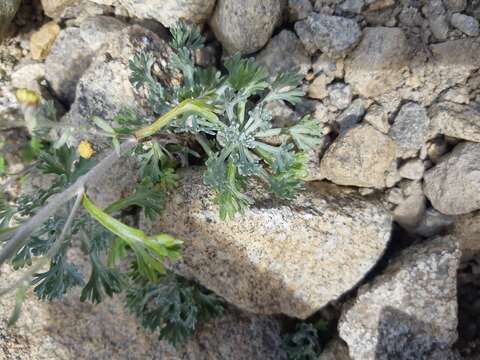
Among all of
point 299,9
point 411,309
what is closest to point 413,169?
point 411,309

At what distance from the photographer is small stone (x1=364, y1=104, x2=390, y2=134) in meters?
3.65

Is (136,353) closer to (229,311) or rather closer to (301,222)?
(229,311)

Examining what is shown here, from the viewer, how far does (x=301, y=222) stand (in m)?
3.68

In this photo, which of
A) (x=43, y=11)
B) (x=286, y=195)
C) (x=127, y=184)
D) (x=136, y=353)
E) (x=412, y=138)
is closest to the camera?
(x=286, y=195)

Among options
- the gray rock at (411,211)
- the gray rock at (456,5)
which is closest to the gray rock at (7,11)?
the gray rock at (456,5)

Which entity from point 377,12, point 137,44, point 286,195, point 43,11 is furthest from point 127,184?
point 377,12

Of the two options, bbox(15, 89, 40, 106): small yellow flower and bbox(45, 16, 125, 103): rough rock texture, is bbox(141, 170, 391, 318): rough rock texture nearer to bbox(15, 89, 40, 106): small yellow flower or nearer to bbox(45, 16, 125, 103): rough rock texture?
bbox(15, 89, 40, 106): small yellow flower

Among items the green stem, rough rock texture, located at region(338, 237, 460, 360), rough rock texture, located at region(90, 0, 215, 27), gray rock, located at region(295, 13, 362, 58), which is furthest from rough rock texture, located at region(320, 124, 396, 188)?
rough rock texture, located at region(90, 0, 215, 27)

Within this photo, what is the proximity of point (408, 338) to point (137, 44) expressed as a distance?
10.7 ft

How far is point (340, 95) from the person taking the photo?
375cm

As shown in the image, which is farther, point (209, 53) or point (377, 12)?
point (209, 53)

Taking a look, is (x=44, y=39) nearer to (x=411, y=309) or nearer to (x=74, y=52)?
(x=74, y=52)

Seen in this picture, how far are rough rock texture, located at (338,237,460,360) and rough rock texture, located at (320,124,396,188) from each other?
75 centimetres

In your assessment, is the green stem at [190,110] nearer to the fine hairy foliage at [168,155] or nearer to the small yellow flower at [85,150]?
the fine hairy foliage at [168,155]
